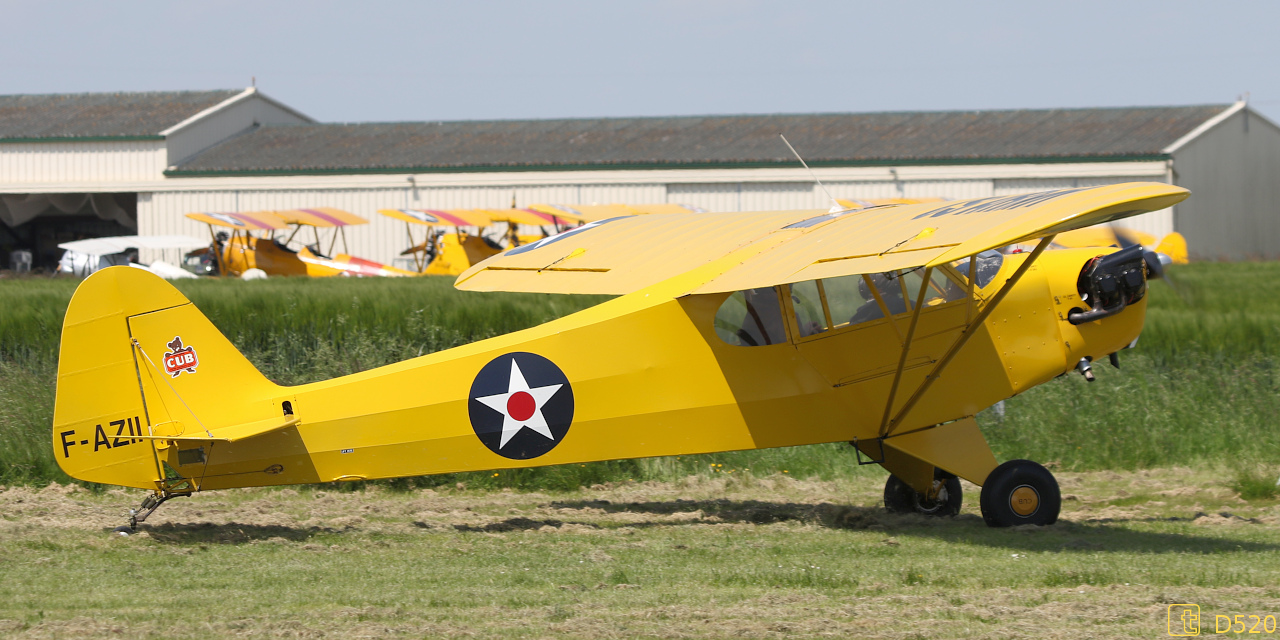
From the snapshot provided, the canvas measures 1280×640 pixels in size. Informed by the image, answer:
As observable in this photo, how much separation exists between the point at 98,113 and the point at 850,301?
40093mm

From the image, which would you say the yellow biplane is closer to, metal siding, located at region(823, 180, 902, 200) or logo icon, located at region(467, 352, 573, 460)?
metal siding, located at region(823, 180, 902, 200)

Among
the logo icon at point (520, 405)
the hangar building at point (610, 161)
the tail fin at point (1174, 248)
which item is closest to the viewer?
the logo icon at point (520, 405)

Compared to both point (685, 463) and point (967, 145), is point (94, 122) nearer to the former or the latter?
point (967, 145)

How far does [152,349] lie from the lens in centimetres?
686

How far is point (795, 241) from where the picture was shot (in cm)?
718

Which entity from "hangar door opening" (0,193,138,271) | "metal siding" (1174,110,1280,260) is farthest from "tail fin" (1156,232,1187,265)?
"hangar door opening" (0,193,138,271)

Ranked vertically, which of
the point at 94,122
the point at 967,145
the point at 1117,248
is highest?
the point at 94,122

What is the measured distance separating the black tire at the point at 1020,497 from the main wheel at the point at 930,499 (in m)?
0.60

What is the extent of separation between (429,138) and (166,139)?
894cm

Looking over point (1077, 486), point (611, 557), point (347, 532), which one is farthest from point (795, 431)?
point (1077, 486)

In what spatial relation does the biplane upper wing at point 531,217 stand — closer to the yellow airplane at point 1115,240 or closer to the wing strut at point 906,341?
the yellow airplane at point 1115,240

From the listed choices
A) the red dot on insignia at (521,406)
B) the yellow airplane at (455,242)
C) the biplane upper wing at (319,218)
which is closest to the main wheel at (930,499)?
the red dot on insignia at (521,406)

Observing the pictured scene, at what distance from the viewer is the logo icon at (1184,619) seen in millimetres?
4938

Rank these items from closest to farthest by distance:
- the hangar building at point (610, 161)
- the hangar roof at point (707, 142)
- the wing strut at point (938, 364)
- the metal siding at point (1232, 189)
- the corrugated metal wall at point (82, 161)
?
the wing strut at point (938, 364), the metal siding at point (1232, 189), the hangar building at point (610, 161), the hangar roof at point (707, 142), the corrugated metal wall at point (82, 161)
